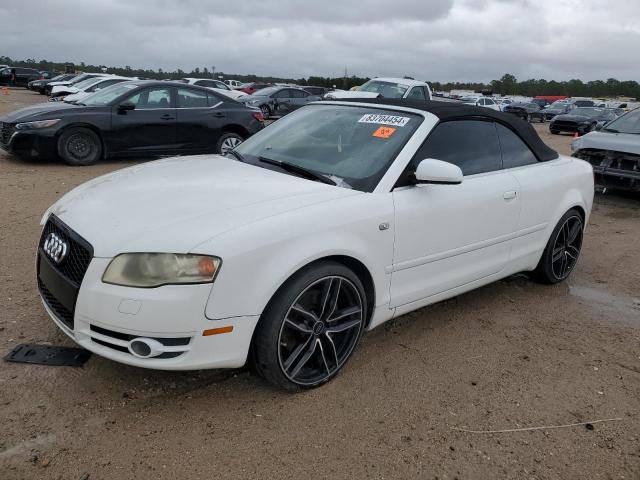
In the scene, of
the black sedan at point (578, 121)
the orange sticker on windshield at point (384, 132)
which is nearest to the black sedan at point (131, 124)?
the orange sticker on windshield at point (384, 132)

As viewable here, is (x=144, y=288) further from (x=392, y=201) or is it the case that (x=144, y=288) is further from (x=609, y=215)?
(x=609, y=215)

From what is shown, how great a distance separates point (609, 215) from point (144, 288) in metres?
7.47

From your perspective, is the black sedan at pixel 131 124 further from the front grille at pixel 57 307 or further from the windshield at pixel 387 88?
the front grille at pixel 57 307

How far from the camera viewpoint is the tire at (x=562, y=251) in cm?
459

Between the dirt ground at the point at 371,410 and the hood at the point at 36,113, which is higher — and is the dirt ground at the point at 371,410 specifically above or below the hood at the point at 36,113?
below

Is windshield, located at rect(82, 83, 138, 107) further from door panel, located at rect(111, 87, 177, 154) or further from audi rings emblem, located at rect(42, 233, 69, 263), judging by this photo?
audi rings emblem, located at rect(42, 233, 69, 263)

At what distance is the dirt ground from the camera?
7.99 feet

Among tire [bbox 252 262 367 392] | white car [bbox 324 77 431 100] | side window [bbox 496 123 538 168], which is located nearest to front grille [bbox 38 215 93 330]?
tire [bbox 252 262 367 392]

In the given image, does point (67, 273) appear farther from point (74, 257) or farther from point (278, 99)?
point (278, 99)

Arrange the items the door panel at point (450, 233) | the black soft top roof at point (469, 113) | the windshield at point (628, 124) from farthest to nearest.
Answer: the windshield at point (628, 124), the black soft top roof at point (469, 113), the door panel at point (450, 233)

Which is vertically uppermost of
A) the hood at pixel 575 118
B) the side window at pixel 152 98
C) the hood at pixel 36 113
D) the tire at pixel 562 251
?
the side window at pixel 152 98

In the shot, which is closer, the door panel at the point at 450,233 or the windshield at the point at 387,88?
the door panel at the point at 450,233

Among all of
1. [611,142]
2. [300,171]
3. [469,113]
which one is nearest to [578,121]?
[611,142]

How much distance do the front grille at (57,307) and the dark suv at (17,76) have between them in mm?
44389
